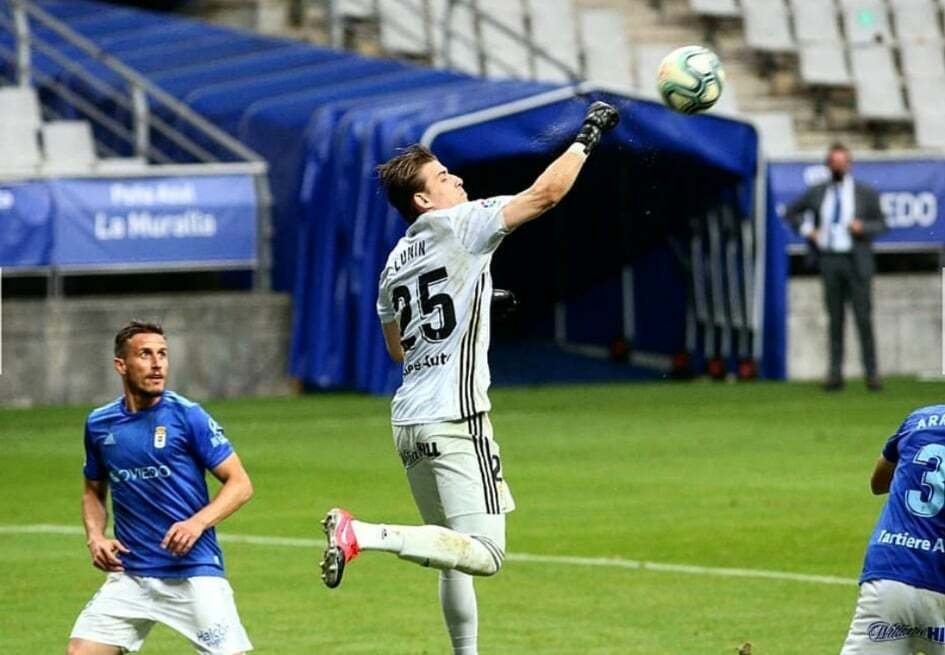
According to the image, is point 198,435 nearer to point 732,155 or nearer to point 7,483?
point 7,483

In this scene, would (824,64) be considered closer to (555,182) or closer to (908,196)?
(908,196)

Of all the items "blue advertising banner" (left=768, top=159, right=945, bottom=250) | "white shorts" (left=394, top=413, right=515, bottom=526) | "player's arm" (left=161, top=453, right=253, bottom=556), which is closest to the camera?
"player's arm" (left=161, top=453, right=253, bottom=556)

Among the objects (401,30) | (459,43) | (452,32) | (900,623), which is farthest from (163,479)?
(459,43)

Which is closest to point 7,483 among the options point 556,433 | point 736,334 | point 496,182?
point 556,433

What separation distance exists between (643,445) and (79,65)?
12.7 metres

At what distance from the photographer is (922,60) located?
31875mm

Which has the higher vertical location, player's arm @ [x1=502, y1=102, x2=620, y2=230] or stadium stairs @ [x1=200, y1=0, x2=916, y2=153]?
stadium stairs @ [x1=200, y1=0, x2=916, y2=153]

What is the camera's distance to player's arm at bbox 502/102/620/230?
8.78 m

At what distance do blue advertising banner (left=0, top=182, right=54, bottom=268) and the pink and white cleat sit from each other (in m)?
16.0

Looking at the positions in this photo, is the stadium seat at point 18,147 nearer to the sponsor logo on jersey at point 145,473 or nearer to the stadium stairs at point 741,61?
the stadium stairs at point 741,61

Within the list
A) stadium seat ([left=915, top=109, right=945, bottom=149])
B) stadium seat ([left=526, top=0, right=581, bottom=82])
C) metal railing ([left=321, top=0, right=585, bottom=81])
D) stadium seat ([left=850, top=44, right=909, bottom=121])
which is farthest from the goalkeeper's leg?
stadium seat ([left=850, top=44, right=909, bottom=121])

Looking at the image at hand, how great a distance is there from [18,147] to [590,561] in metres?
14.2

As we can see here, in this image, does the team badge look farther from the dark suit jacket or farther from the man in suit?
the dark suit jacket

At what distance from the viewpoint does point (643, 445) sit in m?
19.2
